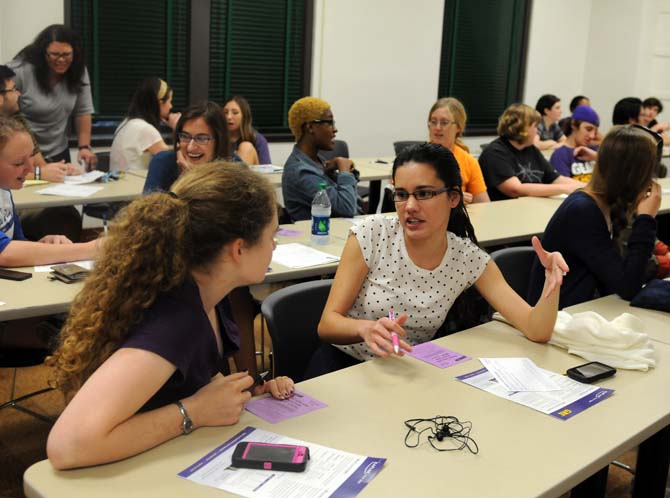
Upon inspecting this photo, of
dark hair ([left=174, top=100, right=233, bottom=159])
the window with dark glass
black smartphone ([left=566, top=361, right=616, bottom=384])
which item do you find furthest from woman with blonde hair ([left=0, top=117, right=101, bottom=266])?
the window with dark glass

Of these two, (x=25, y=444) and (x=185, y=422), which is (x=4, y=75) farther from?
(x=185, y=422)

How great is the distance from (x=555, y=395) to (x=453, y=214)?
2.66ft

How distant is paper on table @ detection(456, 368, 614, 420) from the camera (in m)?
1.86

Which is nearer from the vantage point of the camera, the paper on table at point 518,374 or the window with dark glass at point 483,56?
the paper on table at point 518,374

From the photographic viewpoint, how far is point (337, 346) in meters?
2.40

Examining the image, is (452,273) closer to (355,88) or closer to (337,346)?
(337,346)

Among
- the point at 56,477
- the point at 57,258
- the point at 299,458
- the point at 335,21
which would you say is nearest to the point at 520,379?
the point at 299,458

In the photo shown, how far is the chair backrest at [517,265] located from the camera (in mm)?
2999

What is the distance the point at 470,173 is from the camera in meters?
4.82

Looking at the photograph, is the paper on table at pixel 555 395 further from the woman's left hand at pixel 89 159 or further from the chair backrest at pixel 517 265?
the woman's left hand at pixel 89 159

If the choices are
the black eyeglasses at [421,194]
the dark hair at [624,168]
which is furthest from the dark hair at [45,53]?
the dark hair at [624,168]

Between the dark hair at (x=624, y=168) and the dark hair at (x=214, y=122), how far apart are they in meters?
1.76

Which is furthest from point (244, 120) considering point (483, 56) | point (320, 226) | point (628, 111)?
point (483, 56)

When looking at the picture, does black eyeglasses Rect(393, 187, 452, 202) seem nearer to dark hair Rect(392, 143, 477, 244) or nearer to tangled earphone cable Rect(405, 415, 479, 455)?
dark hair Rect(392, 143, 477, 244)
